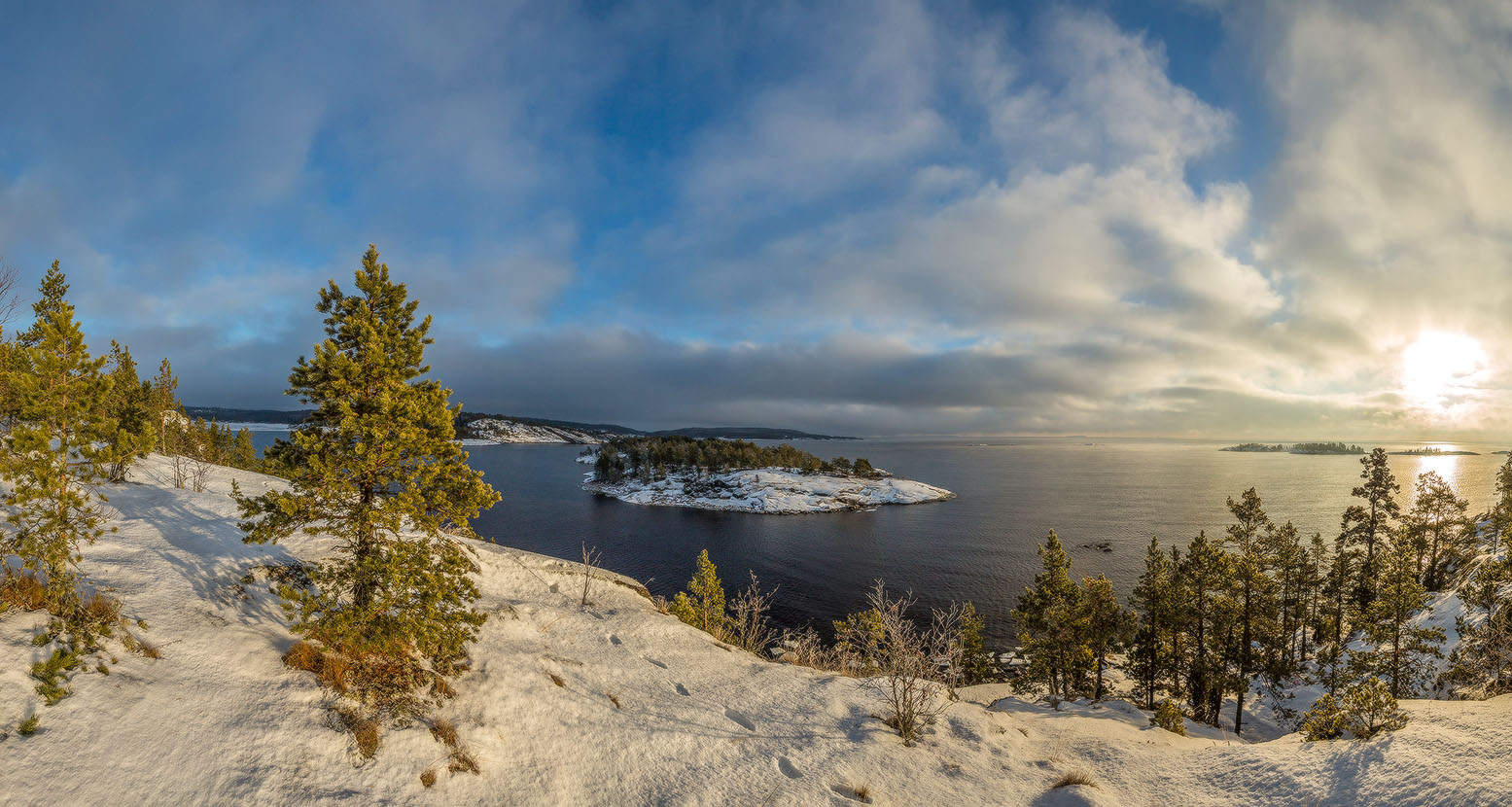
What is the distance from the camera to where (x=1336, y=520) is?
95562 mm

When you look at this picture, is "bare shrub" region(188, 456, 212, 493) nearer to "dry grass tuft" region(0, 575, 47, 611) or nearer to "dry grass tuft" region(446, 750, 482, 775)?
"dry grass tuft" region(0, 575, 47, 611)

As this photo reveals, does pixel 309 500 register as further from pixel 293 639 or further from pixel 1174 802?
pixel 1174 802

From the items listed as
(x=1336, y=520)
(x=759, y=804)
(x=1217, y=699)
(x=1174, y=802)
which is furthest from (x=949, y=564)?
(x=1336, y=520)

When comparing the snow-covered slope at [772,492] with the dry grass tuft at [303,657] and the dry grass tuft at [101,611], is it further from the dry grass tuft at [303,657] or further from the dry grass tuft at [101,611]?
the dry grass tuft at [101,611]

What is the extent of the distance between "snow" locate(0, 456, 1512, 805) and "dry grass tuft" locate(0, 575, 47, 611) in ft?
1.70

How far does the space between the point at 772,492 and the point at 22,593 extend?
10835 cm

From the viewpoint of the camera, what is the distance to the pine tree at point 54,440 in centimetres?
838

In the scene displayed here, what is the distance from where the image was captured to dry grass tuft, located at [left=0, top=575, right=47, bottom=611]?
8.34 metres

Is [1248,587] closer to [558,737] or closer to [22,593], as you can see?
[558,737]

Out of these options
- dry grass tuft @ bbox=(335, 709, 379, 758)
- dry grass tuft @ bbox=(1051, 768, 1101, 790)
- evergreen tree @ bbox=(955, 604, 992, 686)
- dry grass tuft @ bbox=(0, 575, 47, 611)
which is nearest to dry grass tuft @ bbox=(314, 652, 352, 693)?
dry grass tuft @ bbox=(335, 709, 379, 758)

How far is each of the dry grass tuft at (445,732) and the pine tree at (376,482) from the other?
133 cm

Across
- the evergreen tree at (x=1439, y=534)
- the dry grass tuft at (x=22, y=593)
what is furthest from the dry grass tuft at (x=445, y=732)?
the evergreen tree at (x=1439, y=534)

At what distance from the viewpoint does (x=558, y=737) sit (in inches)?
405

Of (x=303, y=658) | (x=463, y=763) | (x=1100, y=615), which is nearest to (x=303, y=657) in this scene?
(x=303, y=658)
